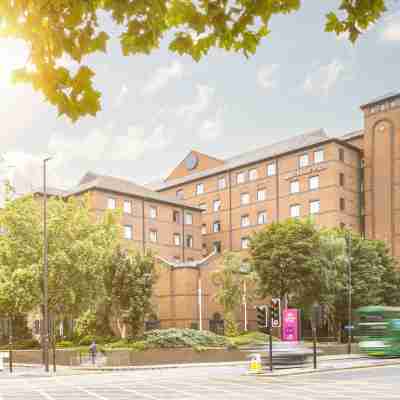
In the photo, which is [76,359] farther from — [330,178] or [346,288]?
[330,178]

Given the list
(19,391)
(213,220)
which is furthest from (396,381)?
(213,220)

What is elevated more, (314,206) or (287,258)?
(314,206)

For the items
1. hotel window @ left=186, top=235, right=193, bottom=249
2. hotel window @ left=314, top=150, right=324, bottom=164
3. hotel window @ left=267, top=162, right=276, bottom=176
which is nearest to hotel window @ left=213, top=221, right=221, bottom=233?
hotel window @ left=186, top=235, right=193, bottom=249

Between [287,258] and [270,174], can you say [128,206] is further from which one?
[287,258]

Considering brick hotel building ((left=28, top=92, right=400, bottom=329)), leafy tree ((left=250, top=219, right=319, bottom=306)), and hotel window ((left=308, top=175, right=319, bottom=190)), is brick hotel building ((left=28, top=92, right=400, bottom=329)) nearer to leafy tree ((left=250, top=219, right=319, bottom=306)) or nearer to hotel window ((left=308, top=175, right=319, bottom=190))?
hotel window ((left=308, top=175, right=319, bottom=190))

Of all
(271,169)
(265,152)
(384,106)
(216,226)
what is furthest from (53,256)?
(265,152)

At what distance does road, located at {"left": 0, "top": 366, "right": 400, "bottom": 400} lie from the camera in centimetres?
1906

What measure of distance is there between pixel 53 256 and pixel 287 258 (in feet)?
70.1

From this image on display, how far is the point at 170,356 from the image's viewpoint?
38938mm

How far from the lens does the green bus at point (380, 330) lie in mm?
37969

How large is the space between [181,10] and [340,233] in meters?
55.9

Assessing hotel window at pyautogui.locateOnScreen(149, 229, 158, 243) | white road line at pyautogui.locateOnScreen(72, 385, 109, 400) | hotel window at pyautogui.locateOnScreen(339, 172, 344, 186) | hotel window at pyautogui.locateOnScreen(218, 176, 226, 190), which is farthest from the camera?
hotel window at pyautogui.locateOnScreen(218, 176, 226, 190)

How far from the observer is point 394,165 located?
70688 mm

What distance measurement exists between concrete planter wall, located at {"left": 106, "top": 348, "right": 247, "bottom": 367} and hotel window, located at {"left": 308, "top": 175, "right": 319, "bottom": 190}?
33.9 metres
